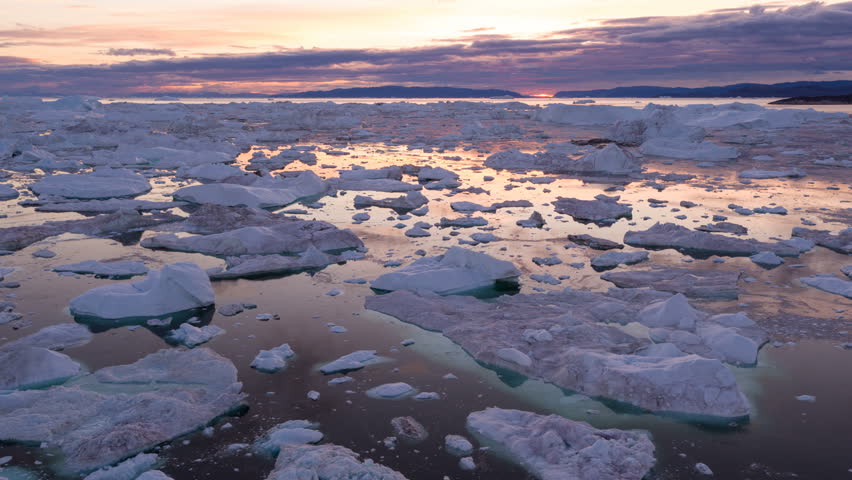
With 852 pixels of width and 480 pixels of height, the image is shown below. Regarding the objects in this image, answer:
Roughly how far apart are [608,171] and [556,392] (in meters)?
11.5

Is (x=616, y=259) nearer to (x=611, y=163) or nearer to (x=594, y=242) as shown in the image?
(x=594, y=242)

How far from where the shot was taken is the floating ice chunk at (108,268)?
6039 millimetres

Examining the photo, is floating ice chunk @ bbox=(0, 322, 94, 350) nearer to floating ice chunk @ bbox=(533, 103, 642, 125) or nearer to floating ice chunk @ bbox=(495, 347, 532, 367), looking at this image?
floating ice chunk @ bbox=(495, 347, 532, 367)

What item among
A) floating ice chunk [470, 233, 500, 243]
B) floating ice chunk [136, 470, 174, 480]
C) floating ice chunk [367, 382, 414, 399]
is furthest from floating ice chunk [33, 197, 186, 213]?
floating ice chunk [136, 470, 174, 480]

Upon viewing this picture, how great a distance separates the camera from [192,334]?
4.52 metres

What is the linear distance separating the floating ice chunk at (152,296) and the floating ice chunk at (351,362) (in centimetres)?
173

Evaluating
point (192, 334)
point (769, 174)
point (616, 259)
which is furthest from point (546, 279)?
point (769, 174)

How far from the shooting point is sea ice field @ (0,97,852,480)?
3.09 metres

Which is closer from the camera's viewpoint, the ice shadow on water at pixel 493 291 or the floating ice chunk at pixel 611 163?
the ice shadow on water at pixel 493 291

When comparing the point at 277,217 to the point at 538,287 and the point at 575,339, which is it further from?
the point at 575,339

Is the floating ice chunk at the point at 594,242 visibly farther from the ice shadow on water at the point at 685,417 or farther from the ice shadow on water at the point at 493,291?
the ice shadow on water at the point at 685,417

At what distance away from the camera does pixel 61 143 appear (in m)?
20.3

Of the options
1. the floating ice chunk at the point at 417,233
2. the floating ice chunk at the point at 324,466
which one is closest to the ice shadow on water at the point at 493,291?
the floating ice chunk at the point at 417,233

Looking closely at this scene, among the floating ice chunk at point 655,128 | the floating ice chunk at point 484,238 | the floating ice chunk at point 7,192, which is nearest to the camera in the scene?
the floating ice chunk at point 484,238
